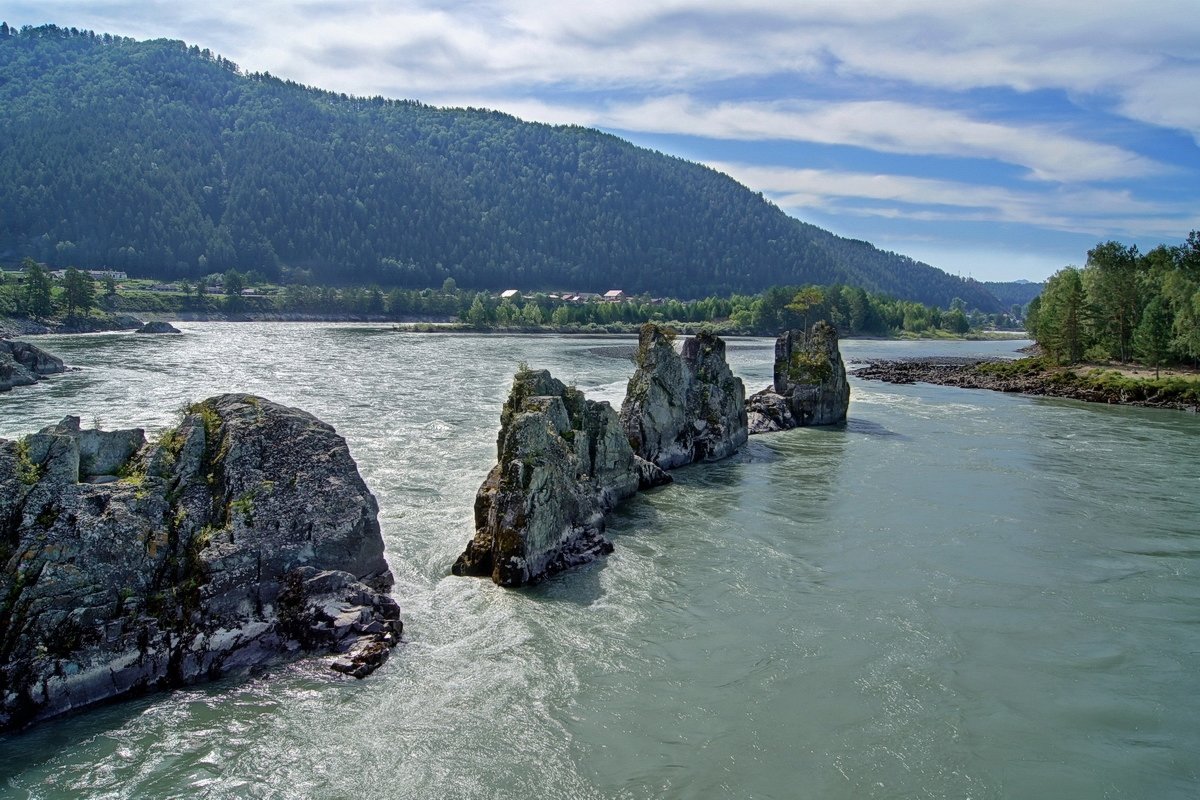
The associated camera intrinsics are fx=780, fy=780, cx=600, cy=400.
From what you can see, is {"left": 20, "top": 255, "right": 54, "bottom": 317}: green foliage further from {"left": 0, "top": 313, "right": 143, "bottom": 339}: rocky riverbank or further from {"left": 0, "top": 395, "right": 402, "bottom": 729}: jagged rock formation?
{"left": 0, "top": 395, "right": 402, "bottom": 729}: jagged rock formation

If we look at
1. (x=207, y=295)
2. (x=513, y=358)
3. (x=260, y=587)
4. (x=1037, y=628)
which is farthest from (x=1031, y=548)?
(x=207, y=295)

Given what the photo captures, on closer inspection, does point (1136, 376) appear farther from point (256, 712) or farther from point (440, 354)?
point (256, 712)

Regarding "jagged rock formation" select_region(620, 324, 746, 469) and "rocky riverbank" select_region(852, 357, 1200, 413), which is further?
"rocky riverbank" select_region(852, 357, 1200, 413)

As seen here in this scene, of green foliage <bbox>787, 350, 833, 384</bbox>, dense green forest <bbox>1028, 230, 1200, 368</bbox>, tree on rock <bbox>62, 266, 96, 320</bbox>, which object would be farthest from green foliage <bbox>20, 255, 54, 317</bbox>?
dense green forest <bbox>1028, 230, 1200, 368</bbox>

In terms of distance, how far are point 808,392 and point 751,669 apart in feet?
120

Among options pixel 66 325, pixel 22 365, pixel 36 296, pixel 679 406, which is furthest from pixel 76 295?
pixel 679 406

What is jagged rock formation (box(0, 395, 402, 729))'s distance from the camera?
524 inches

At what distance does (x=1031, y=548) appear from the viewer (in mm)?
25078

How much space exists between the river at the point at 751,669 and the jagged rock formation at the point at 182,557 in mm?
701

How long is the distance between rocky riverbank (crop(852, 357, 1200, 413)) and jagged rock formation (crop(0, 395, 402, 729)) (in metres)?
70.1

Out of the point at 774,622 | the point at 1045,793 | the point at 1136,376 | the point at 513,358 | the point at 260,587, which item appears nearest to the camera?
the point at 1045,793

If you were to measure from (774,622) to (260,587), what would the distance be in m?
11.6

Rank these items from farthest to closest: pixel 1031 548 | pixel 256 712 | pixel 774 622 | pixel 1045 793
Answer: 1. pixel 1031 548
2. pixel 774 622
3. pixel 256 712
4. pixel 1045 793

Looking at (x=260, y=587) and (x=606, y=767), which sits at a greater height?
(x=260, y=587)
